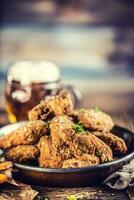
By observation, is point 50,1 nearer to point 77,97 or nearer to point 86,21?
point 86,21

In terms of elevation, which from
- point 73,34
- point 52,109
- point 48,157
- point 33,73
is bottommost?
point 48,157

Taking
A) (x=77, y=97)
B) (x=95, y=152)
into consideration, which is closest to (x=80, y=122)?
(x=95, y=152)

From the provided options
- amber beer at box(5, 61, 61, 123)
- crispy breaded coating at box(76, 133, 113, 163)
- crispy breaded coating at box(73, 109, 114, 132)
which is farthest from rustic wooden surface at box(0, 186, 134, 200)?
amber beer at box(5, 61, 61, 123)

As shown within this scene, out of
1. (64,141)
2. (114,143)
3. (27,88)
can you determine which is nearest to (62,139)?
(64,141)

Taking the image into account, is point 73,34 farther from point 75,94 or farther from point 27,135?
point 27,135

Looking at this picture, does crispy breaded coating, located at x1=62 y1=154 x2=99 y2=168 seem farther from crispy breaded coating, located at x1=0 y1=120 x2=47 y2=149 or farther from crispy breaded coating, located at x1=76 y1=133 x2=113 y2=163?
crispy breaded coating, located at x1=0 y1=120 x2=47 y2=149

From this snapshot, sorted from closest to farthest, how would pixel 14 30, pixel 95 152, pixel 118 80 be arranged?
1. pixel 95 152
2. pixel 118 80
3. pixel 14 30

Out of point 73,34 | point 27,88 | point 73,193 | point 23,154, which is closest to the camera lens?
point 73,193
